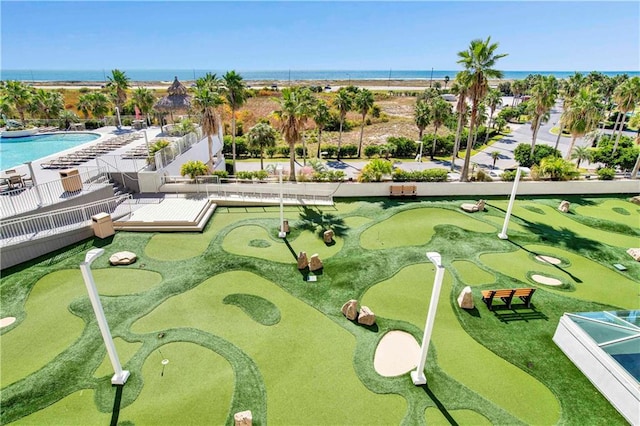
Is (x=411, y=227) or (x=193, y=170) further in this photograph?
(x=193, y=170)

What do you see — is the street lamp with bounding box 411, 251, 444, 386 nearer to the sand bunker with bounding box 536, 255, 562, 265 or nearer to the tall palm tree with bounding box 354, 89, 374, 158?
the sand bunker with bounding box 536, 255, 562, 265

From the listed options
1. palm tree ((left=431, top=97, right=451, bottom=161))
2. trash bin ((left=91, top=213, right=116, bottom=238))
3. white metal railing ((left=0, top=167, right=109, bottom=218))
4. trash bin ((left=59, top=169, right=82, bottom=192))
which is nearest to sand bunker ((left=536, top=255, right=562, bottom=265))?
trash bin ((left=91, top=213, right=116, bottom=238))

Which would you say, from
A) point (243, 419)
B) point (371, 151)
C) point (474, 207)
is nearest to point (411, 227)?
point (474, 207)

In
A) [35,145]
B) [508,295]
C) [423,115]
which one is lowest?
[508,295]

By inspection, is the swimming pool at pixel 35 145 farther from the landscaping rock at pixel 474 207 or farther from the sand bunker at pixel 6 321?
the landscaping rock at pixel 474 207

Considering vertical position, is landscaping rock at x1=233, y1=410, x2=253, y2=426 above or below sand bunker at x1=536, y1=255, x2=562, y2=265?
above

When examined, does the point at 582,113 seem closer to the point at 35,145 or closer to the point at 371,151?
the point at 371,151
